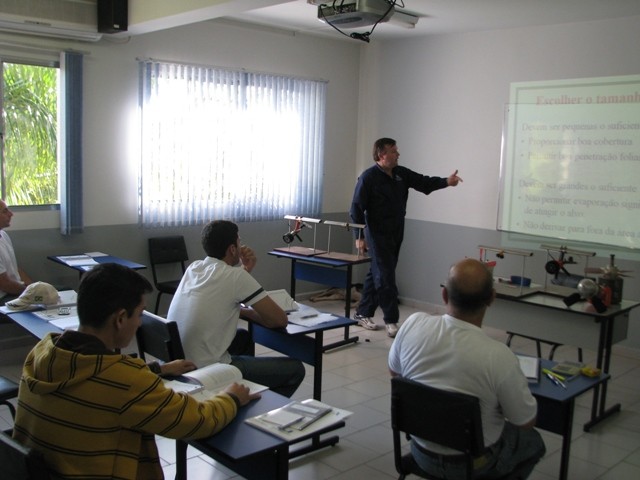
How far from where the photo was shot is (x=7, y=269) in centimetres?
470

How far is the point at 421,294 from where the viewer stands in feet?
23.8

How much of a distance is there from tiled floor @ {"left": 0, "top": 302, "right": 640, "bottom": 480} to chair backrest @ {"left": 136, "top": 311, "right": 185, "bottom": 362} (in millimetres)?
700

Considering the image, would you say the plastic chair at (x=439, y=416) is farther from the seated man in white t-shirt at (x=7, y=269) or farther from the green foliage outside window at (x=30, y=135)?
the green foliage outside window at (x=30, y=135)

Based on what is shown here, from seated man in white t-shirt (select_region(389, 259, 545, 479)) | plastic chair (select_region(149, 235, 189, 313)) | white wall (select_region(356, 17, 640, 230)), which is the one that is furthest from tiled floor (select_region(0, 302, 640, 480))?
white wall (select_region(356, 17, 640, 230))

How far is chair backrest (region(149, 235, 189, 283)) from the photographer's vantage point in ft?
19.7

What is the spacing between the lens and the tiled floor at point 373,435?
136 inches

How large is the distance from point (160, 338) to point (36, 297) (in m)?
1.10

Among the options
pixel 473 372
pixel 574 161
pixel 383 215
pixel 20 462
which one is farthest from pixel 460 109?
pixel 20 462

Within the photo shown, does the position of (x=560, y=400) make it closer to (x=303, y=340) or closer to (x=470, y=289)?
(x=470, y=289)

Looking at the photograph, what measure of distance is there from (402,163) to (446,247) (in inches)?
41.8

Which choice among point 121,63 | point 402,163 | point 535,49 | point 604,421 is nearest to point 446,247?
point 402,163

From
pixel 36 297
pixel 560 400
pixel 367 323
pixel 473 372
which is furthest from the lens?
pixel 367 323

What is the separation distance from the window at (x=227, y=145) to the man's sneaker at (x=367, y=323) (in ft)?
4.80

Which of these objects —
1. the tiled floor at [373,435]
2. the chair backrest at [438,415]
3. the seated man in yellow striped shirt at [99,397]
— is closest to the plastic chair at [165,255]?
the tiled floor at [373,435]
